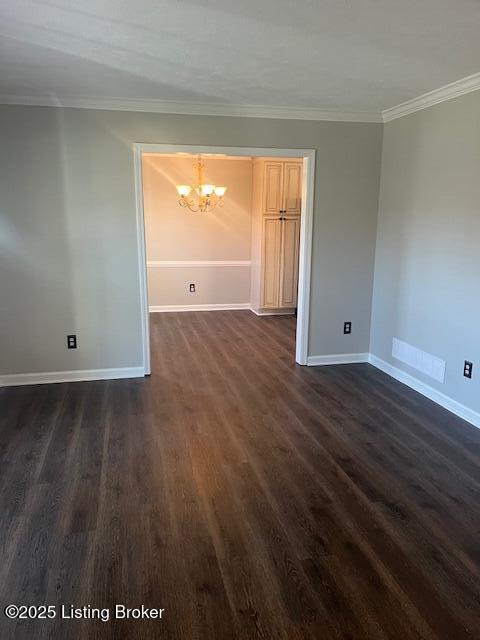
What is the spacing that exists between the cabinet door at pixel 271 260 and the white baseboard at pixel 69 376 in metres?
3.01

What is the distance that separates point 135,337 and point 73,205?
1267 mm

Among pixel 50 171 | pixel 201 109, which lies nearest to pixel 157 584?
pixel 50 171

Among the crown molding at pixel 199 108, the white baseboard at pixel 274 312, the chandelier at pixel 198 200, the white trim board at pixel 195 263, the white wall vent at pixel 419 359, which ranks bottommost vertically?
the white baseboard at pixel 274 312

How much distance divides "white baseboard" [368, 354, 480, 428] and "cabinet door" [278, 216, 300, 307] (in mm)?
2362

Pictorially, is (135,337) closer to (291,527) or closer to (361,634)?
(291,527)

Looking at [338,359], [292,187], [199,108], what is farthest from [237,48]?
[292,187]

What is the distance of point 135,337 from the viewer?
14.2 ft

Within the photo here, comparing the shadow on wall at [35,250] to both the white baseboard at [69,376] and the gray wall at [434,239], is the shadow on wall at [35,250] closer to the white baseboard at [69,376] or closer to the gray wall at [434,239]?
the white baseboard at [69,376]

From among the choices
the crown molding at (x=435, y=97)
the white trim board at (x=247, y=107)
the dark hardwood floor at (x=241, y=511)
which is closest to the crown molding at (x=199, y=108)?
the white trim board at (x=247, y=107)

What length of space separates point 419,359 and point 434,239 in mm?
1016

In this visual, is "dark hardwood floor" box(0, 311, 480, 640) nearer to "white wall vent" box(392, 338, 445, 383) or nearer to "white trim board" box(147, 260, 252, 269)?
"white wall vent" box(392, 338, 445, 383)

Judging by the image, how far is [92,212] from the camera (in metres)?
4.00

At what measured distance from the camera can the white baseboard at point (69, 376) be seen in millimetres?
4121

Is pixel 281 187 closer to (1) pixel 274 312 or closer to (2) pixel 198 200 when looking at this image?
(2) pixel 198 200
